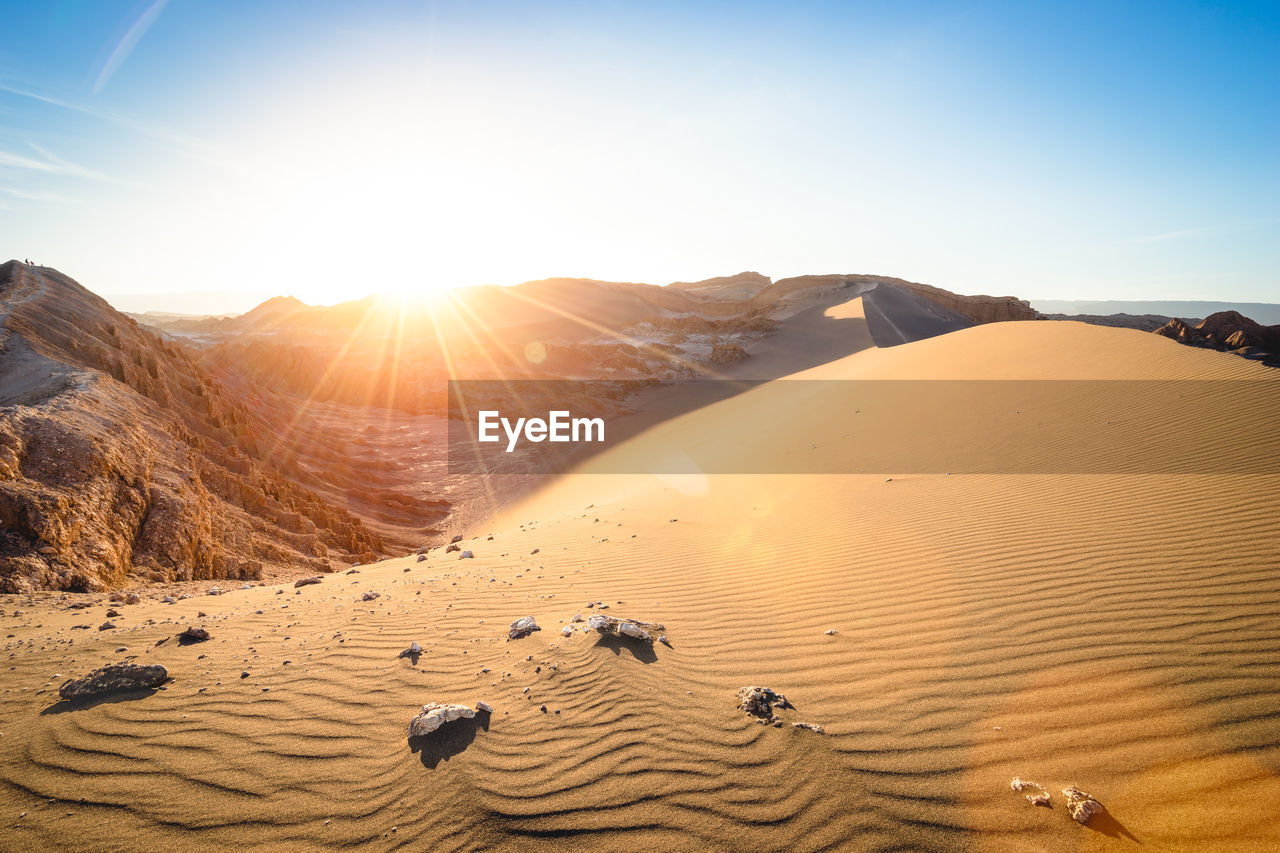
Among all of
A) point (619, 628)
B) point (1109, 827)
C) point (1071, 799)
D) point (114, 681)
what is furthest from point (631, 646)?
point (114, 681)

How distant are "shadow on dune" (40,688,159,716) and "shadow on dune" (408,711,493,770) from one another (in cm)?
166

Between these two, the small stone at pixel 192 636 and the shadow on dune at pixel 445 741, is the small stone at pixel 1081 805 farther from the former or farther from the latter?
the small stone at pixel 192 636

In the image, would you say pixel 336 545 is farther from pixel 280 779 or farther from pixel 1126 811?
pixel 1126 811

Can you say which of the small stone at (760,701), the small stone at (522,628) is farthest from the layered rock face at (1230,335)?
the small stone at (522,628)

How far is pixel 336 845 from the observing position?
219 centimetres

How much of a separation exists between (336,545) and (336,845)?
28.1ft

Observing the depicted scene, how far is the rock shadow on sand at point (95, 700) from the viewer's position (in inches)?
112

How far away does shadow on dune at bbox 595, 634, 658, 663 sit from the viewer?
358 cm

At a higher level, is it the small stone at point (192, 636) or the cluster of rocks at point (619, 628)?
the cluster of rocks at point (619, 628)

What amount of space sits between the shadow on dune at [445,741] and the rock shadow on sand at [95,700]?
5.45 ft

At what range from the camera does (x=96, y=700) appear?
116 inches

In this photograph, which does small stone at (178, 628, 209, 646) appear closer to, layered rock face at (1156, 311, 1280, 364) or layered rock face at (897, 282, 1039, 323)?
layered rock face at (1156, 311, 1280, 364)

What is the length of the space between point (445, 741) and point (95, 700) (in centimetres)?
200

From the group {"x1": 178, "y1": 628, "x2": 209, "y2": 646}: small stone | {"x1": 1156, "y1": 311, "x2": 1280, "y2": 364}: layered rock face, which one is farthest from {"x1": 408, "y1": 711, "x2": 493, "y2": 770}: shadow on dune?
{"x1": 1156, "y1": 311, "x2": 1280, "y2": 364}: layered rock face
